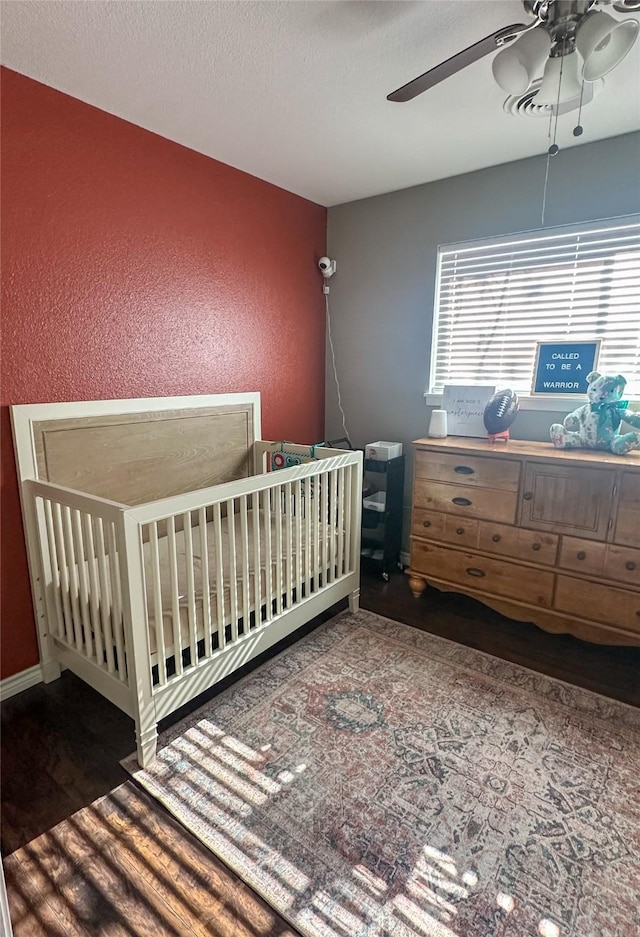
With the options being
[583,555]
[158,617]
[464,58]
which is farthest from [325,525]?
[464,58]

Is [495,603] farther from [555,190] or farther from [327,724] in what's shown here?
[555,190]

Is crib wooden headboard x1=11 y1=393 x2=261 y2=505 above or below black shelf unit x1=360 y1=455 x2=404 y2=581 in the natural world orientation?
above

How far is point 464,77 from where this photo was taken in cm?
172

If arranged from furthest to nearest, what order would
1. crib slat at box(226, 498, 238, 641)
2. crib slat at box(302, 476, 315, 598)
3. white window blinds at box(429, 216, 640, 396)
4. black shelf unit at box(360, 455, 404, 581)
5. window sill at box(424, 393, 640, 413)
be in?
black shelf unit at box(360, 455, 404, 581), window sill at box(424, 393, 640, 413), white window blinds at box(429, 216, 640, 396), crib slat at box(302, 476, 315, 598), crib slat at box(226, 498, 238, 641)

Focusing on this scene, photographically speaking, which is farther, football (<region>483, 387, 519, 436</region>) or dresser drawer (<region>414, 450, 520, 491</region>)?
football (<region>483, 387, 519, 436</region>)

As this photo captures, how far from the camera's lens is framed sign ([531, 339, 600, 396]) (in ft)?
7.65

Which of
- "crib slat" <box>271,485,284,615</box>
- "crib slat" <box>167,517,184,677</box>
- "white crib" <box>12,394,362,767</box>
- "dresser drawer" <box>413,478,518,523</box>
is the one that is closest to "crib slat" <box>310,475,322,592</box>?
"white crib" <box>12,394,362,767</box>

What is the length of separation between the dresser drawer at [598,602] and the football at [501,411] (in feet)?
2.66

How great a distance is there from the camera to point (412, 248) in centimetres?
284

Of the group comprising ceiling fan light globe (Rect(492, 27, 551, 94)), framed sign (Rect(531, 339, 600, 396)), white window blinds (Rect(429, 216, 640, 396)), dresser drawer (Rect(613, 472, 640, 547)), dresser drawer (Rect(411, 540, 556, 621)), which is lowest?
dresser drawer (Rect(411, 540, 556, 621))

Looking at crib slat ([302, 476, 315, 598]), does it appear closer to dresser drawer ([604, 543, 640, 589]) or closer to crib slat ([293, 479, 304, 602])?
crib slat ([293, 479, 304, 602])

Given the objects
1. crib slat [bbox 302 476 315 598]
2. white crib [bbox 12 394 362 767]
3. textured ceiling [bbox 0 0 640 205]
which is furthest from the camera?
crib slat [bbox 302 476 315 598]

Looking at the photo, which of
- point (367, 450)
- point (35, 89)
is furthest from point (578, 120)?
point (35, 89)

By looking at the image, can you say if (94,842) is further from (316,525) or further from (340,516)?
(340,516)
